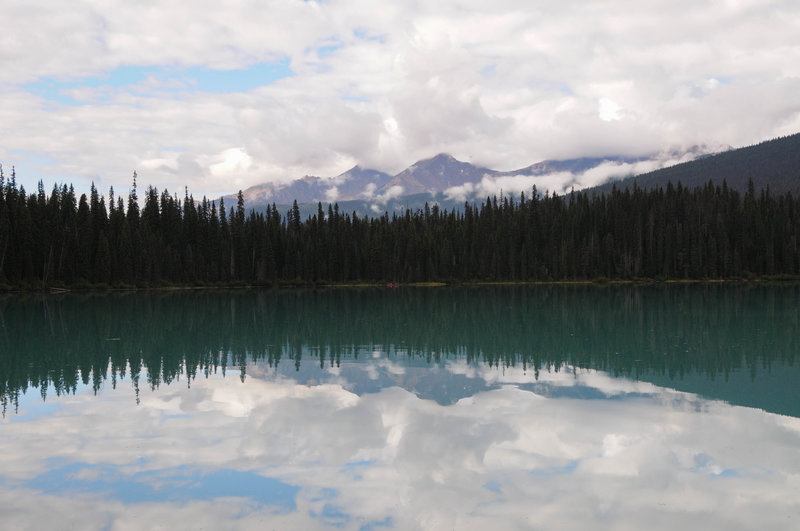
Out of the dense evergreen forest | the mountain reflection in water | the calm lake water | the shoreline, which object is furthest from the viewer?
the dense evergreen forest

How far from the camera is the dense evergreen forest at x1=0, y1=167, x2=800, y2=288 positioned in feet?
458

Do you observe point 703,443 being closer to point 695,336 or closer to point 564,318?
point 695,336

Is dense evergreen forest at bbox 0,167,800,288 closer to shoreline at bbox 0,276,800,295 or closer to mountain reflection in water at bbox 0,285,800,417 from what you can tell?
shoreline at bbox 0,276,800,295

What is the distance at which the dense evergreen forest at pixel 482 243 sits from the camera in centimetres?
13950

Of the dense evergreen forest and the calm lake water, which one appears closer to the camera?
the calm lake water

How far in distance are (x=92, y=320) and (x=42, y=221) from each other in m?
73.9

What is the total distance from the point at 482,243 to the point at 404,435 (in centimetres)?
14667

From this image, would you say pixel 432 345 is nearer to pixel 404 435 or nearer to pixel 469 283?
pixel 404 435

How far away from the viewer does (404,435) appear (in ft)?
53.2

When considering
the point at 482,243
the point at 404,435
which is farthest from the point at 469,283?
the point at 404,435

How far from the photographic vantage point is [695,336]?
35750mm

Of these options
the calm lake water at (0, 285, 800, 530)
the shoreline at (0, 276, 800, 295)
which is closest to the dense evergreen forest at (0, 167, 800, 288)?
the shoreline at (0, 276, 800, 295)

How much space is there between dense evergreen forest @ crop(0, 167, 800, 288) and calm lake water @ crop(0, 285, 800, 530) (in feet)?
354

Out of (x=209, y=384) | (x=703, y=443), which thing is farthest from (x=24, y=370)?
(x=703, y=443)
